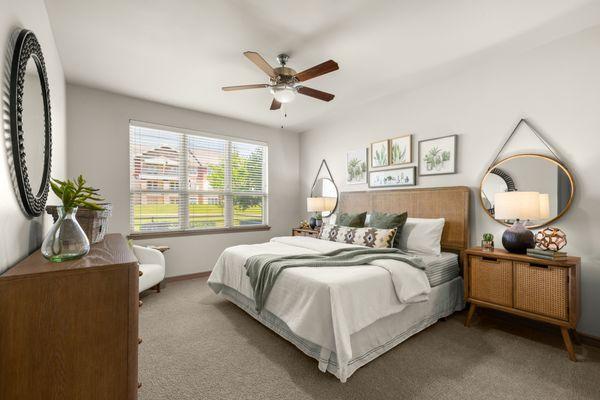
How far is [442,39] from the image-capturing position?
2.60 meters

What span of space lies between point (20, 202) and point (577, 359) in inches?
150

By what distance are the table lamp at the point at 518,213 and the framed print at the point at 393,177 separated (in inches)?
50.8

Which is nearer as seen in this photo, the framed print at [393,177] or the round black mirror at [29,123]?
the round black mirror at [29,123]

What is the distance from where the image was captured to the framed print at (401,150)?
3.81m

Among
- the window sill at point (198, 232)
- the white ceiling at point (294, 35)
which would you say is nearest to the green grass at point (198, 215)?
the window sill at point (198, 232)

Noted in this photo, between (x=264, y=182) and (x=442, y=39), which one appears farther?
(x=264, y=182)

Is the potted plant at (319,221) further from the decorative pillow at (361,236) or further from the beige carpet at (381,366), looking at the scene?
the beige carpet at (381,366)

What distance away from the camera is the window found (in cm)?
416

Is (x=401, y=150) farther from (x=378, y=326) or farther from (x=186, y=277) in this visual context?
(x=186, y=277)

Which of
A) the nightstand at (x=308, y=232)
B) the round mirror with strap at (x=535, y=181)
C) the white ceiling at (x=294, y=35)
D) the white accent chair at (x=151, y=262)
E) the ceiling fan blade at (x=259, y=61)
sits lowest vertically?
the white accent chair at (x=151, y=262)

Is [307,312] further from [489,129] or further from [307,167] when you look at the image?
[307,167]

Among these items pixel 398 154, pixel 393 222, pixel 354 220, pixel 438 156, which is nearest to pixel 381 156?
pixel 398 154

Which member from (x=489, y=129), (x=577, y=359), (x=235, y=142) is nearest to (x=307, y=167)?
(x=235, y=142)

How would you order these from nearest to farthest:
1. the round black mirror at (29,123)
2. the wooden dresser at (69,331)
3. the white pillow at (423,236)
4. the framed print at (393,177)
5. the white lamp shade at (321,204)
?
the wooden dresser at (69,331) < the round black mirror at (29,123) < the white pillow at (423,236) < the framed print at (393,177) < the white lamp shade at (321,204)
